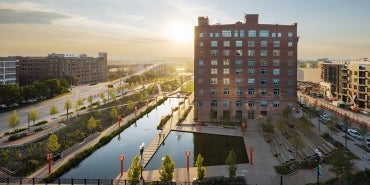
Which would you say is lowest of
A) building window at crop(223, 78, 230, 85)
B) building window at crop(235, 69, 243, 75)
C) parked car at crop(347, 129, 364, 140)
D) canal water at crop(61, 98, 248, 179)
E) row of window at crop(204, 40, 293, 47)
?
canal water at crop(61, 98, 248, 179)

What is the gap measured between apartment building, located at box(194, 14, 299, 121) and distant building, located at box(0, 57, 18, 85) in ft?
181

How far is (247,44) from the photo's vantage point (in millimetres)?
50344

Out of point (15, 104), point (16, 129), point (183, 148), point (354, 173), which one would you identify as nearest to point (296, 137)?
point (354, 173)

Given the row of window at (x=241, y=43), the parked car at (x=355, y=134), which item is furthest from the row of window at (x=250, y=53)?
the parked car at (x=355, y=134)

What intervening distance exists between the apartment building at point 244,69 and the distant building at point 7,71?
55249 millimetres

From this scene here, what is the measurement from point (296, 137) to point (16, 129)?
32.6 metres

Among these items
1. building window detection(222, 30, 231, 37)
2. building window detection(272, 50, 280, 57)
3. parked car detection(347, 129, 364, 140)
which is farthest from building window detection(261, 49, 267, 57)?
parked car detection(347, 129, 364, 140)

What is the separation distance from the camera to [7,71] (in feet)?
273

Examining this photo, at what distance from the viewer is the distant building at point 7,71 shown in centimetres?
8156

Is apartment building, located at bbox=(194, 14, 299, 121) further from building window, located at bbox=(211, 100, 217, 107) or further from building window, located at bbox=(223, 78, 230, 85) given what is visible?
building window, located at bbox=(211, 100, 217, 107)

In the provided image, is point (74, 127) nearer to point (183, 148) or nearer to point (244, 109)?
point (183, 148)

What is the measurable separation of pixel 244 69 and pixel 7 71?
205 feet

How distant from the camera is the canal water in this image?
28.4 meters

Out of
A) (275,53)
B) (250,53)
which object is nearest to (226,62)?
(250,53)
